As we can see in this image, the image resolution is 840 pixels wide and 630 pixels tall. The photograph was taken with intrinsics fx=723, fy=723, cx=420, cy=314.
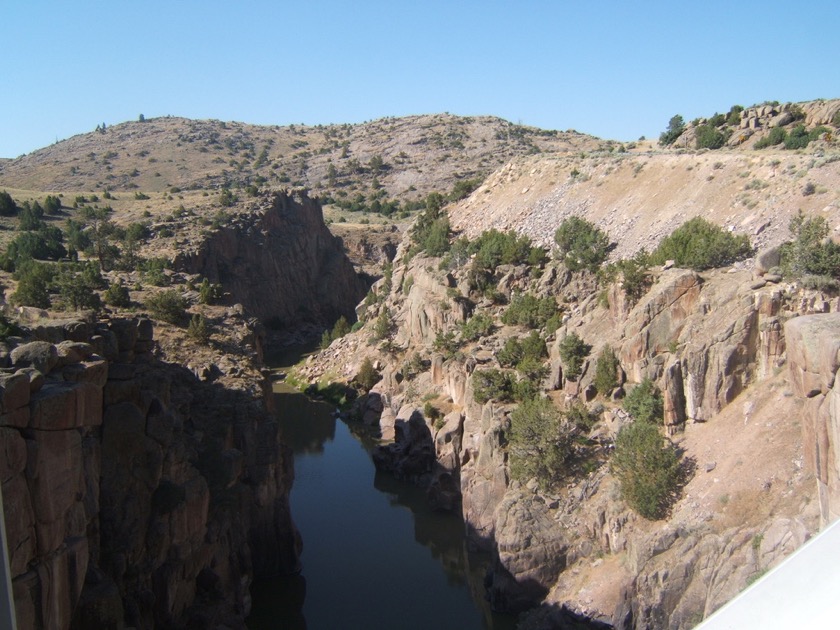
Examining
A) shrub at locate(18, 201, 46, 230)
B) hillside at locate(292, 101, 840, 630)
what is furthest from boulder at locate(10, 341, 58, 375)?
shrub at locate(18, 201, 46, 230)

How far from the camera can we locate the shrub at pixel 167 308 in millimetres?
29656

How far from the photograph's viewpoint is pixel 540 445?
2353cm

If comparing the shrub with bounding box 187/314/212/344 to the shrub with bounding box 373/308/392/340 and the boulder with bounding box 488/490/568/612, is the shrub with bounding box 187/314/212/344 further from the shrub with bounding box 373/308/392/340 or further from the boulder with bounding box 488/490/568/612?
the shrub with bounding box 373/308/392/340

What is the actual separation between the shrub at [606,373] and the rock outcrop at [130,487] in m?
11.3

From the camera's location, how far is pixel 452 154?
10388 cm

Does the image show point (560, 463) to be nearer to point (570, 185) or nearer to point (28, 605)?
point (28, 605)

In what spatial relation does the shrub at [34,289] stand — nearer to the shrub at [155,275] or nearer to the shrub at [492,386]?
the shrub at [155,275]

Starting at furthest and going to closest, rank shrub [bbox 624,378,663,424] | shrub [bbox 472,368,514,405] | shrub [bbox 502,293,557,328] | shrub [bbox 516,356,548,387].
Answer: shrub [bbox 502,293,557,328] < shrub [bbox 516,356,548,387] < shrub [bbox 472,368,514,405] < shrub [bbox 624,378,663,424]

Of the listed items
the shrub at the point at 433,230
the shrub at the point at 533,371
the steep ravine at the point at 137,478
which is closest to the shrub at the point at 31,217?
the steep ravine at the point at 137,478

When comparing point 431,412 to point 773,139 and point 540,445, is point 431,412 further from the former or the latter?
point 773,139

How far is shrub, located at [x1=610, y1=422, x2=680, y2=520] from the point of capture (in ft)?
65.7

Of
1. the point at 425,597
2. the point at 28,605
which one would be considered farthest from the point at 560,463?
the point at 28,605

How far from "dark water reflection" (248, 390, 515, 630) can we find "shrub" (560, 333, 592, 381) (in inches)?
295

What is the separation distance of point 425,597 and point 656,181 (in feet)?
83.2
